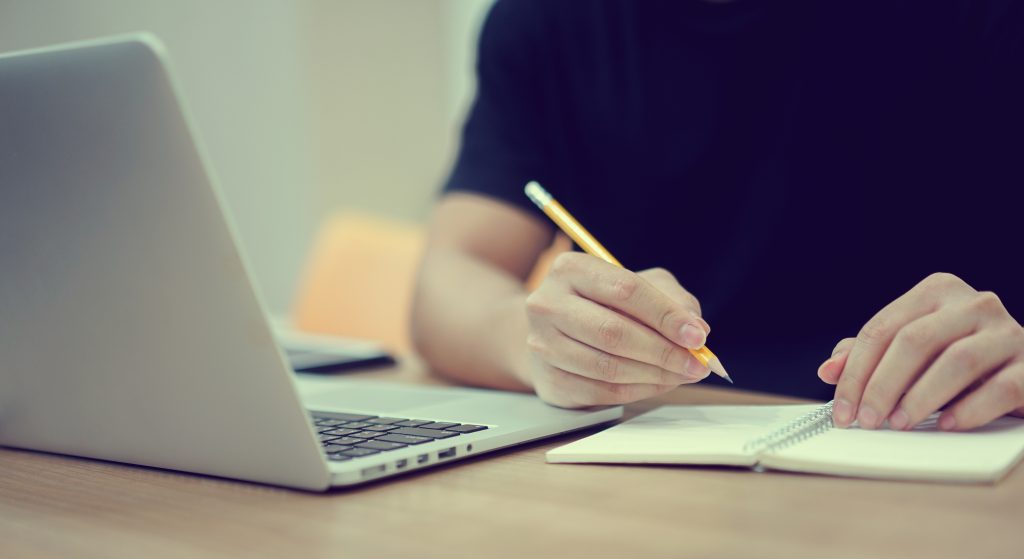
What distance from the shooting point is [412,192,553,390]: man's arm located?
821 millimetres

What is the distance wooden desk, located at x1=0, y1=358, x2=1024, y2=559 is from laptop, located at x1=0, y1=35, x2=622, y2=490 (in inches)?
0.9

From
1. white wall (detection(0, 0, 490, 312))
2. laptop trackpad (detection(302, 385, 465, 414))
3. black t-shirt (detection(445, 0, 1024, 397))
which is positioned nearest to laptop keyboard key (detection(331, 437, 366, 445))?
laptop trackpad (detection(302, 385, 465, 414))

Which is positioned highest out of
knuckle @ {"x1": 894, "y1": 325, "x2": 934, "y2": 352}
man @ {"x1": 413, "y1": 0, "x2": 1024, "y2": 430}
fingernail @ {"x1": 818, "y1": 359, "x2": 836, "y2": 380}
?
man @ {"x1": 413, "y1": 0, "x2": 1024, "y2": 430}

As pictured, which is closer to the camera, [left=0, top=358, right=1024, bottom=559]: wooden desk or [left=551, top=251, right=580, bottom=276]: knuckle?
[left=0, top=358, right=1024, bottom=559]: wooden desk

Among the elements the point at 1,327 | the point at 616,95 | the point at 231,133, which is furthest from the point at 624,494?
the point at 231,133

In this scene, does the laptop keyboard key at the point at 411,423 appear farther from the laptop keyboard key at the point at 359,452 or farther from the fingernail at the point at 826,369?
the fingernail at the point at 826,369

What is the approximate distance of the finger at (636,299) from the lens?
56 centimetres

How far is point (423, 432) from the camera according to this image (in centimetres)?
55

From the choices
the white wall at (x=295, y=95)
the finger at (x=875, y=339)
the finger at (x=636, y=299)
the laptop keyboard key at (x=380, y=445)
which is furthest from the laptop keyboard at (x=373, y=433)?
the white wall at (x=295, y=95)

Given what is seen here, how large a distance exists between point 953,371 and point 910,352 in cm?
2

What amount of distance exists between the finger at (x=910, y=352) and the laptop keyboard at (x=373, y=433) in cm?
24

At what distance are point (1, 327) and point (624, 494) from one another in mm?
392

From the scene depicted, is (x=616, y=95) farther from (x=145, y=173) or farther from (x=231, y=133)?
(x=231, y=133)

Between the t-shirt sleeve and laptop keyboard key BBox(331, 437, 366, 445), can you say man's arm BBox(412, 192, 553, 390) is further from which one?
laptop keyboard key BBox(331, 437, 366, 445)
